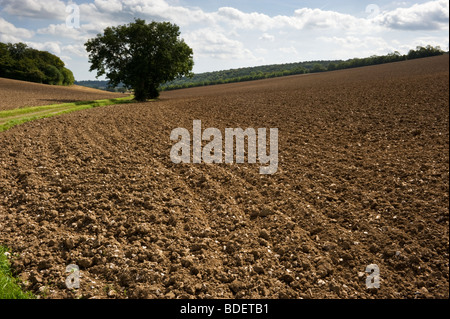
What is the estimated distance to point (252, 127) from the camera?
1762 cm

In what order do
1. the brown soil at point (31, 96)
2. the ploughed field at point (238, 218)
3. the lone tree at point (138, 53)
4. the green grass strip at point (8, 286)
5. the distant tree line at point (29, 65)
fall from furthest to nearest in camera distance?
the distant tree line at point (29, 65) < the lone tree at point (138, 53) < the brown soil at point (31, 96) < the ploughed field at point (238, 218) < the green grass strip at point (8, 286)

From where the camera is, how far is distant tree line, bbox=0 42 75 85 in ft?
225

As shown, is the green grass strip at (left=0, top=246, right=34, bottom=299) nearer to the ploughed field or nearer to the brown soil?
the ploughed field

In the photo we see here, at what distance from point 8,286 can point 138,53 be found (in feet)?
123

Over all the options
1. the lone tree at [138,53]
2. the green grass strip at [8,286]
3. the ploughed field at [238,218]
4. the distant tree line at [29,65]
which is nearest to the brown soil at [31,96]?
the lone tree at [138,53]

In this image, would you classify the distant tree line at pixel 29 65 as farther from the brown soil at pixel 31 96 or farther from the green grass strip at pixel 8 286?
the green grass strip at pixel 8 286

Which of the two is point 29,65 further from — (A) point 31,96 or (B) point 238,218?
(B) point 238,218

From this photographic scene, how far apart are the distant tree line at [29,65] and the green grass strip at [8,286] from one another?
256 ft

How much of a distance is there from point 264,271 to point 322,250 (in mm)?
1355

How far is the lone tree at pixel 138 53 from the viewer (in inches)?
1521

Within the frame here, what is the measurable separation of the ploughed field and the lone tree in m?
27.2

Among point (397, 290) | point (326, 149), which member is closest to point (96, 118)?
point (326, 149)

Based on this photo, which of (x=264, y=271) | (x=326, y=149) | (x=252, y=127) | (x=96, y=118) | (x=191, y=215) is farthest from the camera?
(x=96, y=118)
